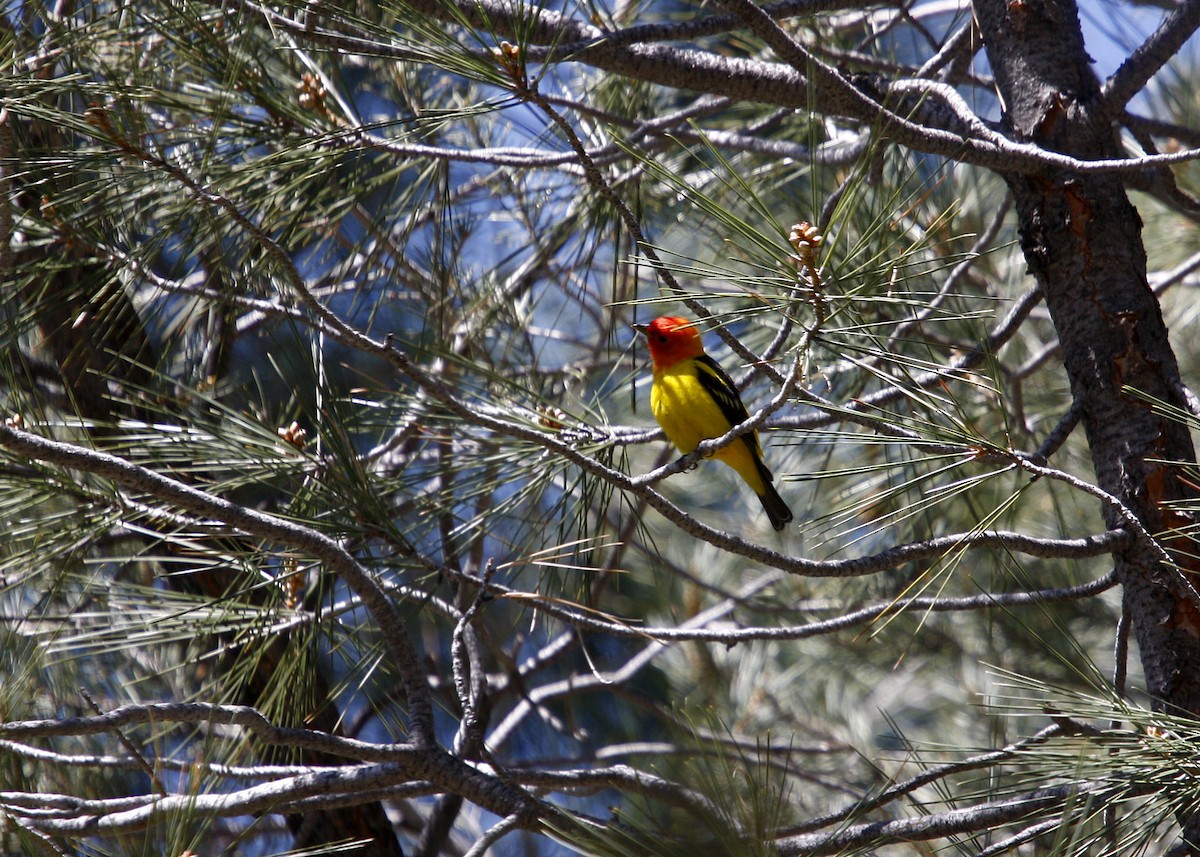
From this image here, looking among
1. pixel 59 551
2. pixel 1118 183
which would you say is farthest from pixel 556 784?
pixel 1118 183

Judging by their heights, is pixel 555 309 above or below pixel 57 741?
above

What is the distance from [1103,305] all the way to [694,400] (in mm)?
1047

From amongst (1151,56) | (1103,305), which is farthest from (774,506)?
(1151,56)

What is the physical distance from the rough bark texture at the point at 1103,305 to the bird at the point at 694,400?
843 mm

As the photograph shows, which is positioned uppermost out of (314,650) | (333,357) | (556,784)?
(333,357)

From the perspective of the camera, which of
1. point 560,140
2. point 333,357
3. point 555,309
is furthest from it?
point 555,309

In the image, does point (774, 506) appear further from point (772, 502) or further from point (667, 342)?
point (667, 342)

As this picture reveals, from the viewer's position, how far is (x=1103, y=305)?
64.9 inches

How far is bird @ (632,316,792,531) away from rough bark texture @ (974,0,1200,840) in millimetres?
843

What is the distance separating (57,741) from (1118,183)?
2999mm

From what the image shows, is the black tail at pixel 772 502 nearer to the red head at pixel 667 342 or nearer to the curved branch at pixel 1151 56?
the red head at pixel 667 342

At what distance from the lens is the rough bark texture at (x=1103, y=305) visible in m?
1.51

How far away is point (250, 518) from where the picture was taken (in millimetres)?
1420

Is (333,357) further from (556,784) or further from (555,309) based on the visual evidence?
(556,784)
